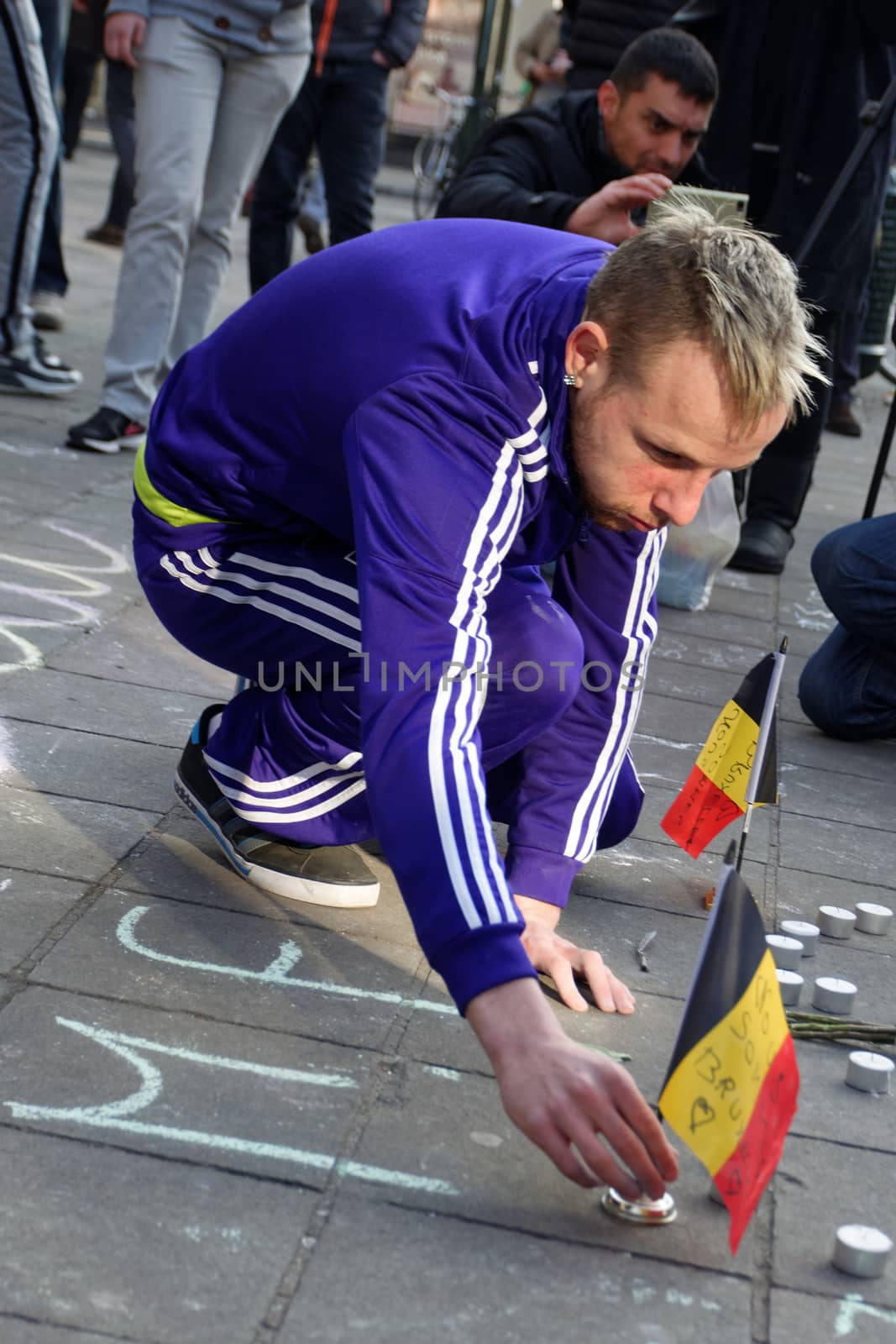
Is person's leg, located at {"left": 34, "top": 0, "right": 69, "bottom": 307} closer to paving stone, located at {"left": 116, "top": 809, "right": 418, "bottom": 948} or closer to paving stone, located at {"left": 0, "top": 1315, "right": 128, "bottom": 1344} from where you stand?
paving stone, located at {"left": 116, "top": 809, "right": 418, "bottom": 948}

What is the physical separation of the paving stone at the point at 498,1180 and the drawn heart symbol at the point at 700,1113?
0.17m

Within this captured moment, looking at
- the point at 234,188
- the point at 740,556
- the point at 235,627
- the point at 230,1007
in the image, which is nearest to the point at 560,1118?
the point at 230,1007

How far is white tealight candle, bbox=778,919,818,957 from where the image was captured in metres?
2.49

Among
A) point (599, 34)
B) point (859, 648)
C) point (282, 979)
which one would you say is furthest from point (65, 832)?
point (599, 34)

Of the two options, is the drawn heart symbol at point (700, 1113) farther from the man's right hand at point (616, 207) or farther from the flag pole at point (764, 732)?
the man's right hand at point (616, 207)

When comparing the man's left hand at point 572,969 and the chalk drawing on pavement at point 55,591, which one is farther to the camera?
the chalk drawing on pavement at point 55,591

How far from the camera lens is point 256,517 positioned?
8.07ft

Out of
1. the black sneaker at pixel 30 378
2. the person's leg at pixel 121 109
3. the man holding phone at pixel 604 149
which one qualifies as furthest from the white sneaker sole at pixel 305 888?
the person's leg at pixel 121 109

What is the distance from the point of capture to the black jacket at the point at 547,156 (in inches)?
170

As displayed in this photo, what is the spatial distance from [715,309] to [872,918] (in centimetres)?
118

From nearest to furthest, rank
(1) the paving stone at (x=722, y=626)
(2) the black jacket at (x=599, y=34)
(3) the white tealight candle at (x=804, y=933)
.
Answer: (3) the white tealight candle at (x=804, y=933), (1) the paving stone at (x=722, y=626), (2) the black jacket at (x=599, y=34)

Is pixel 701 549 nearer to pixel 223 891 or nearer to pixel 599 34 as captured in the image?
pixel 223 891

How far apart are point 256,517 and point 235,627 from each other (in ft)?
0.58

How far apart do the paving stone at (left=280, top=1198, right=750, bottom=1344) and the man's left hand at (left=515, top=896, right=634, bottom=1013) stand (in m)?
0.54
